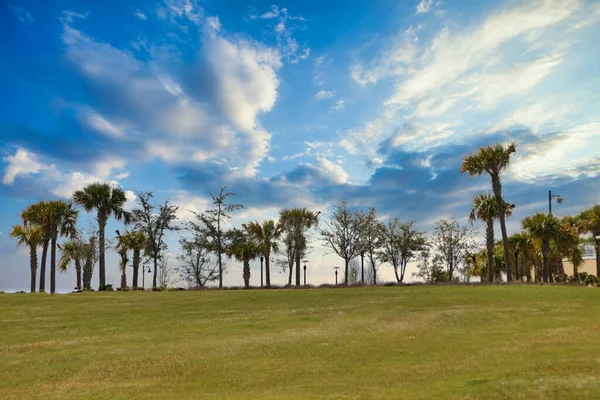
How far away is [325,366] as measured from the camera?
13.4m

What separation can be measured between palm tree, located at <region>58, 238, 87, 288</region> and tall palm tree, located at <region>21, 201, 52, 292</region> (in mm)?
9120

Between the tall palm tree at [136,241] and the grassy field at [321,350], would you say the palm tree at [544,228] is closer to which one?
the grassy field at [321,350]

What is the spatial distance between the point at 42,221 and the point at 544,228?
56.2m

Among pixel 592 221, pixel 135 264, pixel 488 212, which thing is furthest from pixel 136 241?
pixel 592 221

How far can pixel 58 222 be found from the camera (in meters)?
57.5

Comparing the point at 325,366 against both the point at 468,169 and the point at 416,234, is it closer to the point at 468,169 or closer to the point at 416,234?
the point at 468,169

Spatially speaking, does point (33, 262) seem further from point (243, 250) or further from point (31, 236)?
point (243, 250)

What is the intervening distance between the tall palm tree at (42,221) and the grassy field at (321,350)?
93.8ft

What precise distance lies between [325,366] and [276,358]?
2031mm

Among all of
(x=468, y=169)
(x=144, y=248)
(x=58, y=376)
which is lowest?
(x=58, y=376)

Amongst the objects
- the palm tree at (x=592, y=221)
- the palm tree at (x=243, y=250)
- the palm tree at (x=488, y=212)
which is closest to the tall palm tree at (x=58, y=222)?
the palm tree at (x=243, y=250)

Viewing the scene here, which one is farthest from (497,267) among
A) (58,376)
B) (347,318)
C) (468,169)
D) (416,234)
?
(58,376)

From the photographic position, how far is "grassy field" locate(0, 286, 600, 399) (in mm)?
10922

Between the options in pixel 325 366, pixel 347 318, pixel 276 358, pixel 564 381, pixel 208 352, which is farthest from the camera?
pixel 347 318
